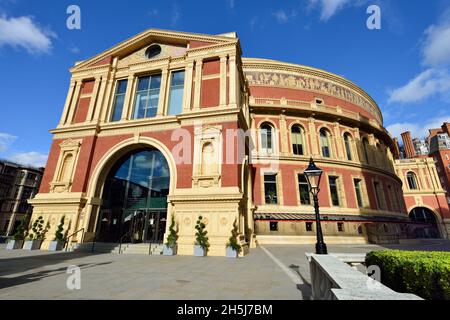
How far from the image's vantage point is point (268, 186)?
22.2 m

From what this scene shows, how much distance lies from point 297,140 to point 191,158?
14637 millimetres

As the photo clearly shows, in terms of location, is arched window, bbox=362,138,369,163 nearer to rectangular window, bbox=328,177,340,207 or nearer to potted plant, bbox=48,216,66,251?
rectangular window, bbox=328,177,340,207

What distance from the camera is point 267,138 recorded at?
24516 mm

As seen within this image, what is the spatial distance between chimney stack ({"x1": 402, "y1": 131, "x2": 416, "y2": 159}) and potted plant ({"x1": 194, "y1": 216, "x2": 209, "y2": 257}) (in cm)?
6266

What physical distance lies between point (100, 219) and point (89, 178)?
3.16 m

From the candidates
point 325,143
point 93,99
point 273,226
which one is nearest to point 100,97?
point 93,99

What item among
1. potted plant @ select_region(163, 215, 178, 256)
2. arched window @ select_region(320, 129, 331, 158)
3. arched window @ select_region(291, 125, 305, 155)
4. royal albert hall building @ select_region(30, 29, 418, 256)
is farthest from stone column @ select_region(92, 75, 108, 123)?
arched window @ select_region(320, 129, 331, 158)

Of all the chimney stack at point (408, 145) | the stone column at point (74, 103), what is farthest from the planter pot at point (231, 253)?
the chimney stack at point (408, 145)

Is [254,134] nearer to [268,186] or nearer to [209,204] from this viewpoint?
[268,186]

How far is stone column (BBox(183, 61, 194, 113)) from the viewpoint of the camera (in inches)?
636

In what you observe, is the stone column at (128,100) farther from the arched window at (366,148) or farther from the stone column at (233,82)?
the arched window at (366,148)

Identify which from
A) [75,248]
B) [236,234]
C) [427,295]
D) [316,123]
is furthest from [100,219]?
[316,123]

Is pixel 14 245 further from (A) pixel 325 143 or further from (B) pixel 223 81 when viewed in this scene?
(A) pixel 325 143

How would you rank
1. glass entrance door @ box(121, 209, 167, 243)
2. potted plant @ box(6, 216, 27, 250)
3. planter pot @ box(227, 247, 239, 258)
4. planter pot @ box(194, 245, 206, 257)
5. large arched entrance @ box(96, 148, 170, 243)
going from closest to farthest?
planter pot @ box(227, 247, 239, 258) → planter pot @ box(194, 245, 206, 257) → potted plant @ box(6, 216, 27, 250) → glass entrance door @ box(121, 209, 167, 243) → large arched entrance @ box(96, 148, 170, 243)
